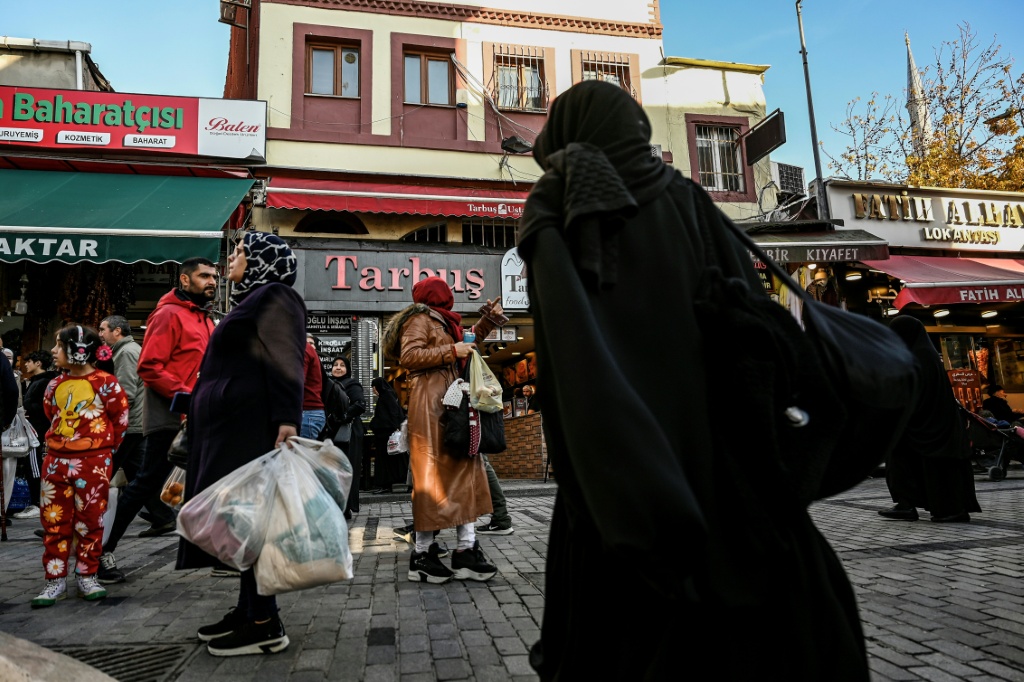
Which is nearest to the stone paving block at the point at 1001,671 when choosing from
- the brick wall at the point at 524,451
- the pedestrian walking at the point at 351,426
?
the pedestrian walking at the point at 351,426

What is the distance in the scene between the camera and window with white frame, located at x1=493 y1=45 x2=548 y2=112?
15016 millimetres

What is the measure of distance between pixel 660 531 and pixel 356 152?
45.8 ft

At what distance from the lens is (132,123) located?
12016 mm

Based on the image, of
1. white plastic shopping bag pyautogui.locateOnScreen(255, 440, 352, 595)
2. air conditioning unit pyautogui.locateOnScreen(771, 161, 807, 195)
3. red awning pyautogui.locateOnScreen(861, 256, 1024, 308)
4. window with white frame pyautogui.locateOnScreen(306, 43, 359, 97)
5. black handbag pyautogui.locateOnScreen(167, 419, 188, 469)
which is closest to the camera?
white plastic shopping bag pyautogui.locateOnScreen(255, 440, 352, 595)

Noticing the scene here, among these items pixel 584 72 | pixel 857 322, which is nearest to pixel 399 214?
pixel 584 72

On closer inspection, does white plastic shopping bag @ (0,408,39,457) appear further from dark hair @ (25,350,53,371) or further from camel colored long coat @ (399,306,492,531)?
camel colored long coat @ (399,306,492,531)

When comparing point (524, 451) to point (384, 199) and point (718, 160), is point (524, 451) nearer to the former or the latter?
point (384, 199)

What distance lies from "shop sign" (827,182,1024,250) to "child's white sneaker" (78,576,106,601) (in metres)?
15.4

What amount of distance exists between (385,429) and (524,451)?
4497mm

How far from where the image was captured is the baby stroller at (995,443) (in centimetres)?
999

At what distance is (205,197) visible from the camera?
11.0 metres

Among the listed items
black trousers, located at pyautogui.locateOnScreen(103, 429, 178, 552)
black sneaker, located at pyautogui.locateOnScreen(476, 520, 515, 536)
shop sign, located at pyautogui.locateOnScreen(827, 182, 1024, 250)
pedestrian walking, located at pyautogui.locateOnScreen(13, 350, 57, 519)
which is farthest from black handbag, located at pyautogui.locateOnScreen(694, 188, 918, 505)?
shop sign, located at pyautogui.locateOnScreen(827, 182, 1024, 250)

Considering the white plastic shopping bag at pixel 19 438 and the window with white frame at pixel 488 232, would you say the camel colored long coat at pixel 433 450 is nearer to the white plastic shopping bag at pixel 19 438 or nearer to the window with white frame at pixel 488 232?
the white plastic shopping bag at pixel 19 438

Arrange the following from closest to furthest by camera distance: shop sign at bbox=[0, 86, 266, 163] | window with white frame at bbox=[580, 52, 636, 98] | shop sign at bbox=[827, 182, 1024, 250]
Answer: shop sign at bbox=[0, 86, 266, 163]
shop sign at bbox=[827, 182, 1024, 250]
window with white frame at bbox=[580, 52, 636, 98]
